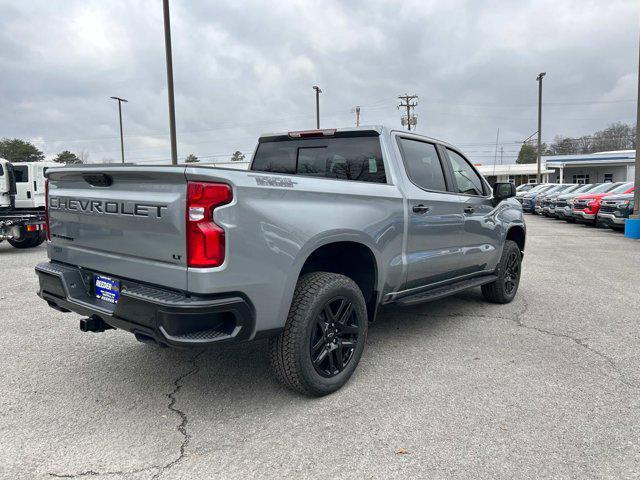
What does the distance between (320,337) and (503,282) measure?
3324 millimetres

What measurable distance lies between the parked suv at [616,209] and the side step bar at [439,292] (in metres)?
12.0

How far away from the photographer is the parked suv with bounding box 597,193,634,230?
15.1 metres

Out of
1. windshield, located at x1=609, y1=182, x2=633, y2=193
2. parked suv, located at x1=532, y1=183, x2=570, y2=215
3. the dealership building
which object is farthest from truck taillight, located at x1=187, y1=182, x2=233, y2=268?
the dealership building

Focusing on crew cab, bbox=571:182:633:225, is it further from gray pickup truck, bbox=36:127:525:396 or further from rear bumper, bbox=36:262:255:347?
rear bumper, bbox=36:262:255:347

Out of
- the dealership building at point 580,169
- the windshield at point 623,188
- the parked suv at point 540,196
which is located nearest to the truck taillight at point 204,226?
the windshield at point 623,188

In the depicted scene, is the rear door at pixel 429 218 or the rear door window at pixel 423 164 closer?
the rear door at pixel 429 218

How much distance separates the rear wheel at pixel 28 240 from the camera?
11.6m

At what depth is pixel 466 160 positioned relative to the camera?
5.44 meters

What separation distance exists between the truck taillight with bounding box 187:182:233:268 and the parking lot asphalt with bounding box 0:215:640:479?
1076 mm

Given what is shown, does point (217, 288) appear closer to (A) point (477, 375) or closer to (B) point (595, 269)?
(A) point (477, 375)

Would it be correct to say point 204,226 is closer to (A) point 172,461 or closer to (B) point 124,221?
(B) point 124,221

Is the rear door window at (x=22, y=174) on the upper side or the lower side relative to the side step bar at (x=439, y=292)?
upper

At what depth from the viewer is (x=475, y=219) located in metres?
5.17

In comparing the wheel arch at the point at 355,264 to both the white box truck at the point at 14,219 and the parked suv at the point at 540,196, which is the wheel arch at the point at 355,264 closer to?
the white box truck at the point at 14,219
